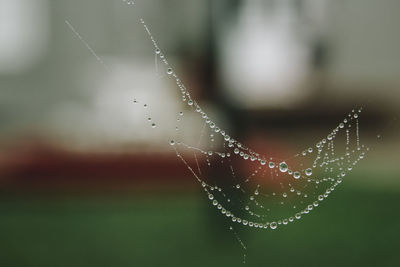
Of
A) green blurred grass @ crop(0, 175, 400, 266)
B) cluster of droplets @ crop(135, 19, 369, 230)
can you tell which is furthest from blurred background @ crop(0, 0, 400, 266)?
cluster of droplets @ crop(135, 19, 369, 230)

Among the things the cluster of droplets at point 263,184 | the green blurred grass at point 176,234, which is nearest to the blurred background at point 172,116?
the green blurred grass at point 176,234

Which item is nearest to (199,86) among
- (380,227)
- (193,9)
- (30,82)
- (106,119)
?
(106,119)

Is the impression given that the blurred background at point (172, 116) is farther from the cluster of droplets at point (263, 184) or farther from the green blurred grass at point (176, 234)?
the cluster of droplets at point (263, 184)

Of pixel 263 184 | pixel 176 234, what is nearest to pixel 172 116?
pixel 263 184

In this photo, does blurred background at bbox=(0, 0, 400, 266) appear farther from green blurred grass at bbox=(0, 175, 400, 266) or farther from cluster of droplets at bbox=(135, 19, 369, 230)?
cluster of droplets at bbox=(135, 19, 369, 230)

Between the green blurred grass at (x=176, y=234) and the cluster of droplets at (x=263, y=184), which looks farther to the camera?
the cluster of droplets at (x=263, y=184)

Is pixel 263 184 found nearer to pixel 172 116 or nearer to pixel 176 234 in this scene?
pixel 176 234
